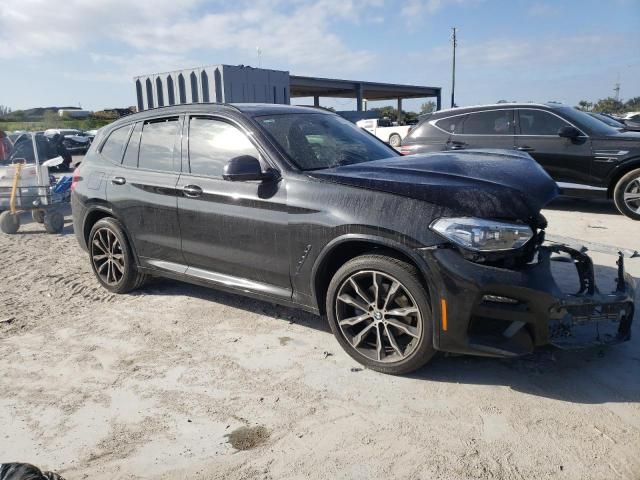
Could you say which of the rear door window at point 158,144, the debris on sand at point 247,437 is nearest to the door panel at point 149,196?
the rear door window at point 158,144

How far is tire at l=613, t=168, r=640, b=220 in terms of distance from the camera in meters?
7.75

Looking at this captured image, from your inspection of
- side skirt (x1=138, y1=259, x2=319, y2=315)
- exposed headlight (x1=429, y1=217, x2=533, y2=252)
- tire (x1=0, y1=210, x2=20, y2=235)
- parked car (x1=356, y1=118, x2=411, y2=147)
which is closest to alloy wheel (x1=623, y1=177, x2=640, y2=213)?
exposed headlight (x1=429, y1=217, x2=533, y2=252)

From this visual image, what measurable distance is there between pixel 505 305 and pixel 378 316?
789 millimetres

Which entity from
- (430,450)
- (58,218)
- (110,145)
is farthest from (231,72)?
(430,450)

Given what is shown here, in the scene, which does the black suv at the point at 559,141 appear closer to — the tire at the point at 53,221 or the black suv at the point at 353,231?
the black suv at the point at 353,231

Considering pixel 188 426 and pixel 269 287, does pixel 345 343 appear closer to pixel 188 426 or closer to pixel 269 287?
pixel 269 287

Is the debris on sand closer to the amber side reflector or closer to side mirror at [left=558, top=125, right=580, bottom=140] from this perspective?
the amber side reflector

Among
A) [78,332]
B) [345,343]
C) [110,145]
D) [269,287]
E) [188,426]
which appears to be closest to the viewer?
[188,426]

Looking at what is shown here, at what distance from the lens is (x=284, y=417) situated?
3041 mm

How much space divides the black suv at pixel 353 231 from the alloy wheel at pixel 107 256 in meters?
0.11

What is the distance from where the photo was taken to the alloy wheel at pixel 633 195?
7.75 metres

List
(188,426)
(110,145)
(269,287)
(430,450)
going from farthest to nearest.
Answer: (110,145) → (269,287) → (188,426) → (430,450)

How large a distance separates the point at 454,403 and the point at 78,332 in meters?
3.04

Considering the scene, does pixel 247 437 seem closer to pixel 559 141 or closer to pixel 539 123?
pixel 559 141
